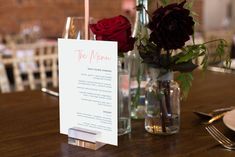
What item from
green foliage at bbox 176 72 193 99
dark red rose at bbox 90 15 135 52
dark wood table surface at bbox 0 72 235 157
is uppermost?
dark red rose at bbox 90 15 135 52

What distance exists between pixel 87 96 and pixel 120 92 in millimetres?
142

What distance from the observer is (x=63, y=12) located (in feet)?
17.7

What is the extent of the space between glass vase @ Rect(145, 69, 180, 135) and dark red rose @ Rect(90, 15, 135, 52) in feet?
0.37

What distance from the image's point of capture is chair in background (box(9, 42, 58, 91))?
109 inches

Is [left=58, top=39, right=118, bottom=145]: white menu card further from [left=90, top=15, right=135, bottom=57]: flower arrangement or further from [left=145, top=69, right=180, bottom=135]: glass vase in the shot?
[left=145, top=69, right=180, bottom=135]: glass vase

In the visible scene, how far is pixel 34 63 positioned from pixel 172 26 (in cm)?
252

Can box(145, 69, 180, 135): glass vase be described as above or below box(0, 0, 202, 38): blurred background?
below

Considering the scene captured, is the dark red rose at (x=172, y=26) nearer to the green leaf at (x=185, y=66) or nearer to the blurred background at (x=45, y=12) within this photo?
the green leaf at (x=185, y=66)

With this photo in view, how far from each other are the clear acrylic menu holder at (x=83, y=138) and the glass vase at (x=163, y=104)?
0.14 m

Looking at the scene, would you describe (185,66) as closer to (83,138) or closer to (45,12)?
(83,138)

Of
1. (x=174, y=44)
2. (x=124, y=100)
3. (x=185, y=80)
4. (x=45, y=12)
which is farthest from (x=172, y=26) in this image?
(x=45, y=12)

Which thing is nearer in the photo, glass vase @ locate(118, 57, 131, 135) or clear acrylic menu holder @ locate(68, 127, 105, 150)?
clear acrylic menu holder @ locate(68, 127, 105, 150)

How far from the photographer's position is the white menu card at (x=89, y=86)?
2.53 feet

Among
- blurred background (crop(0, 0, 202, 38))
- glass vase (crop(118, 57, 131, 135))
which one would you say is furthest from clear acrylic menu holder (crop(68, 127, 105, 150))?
blurred background (crop(0, 0, 202, 38))
